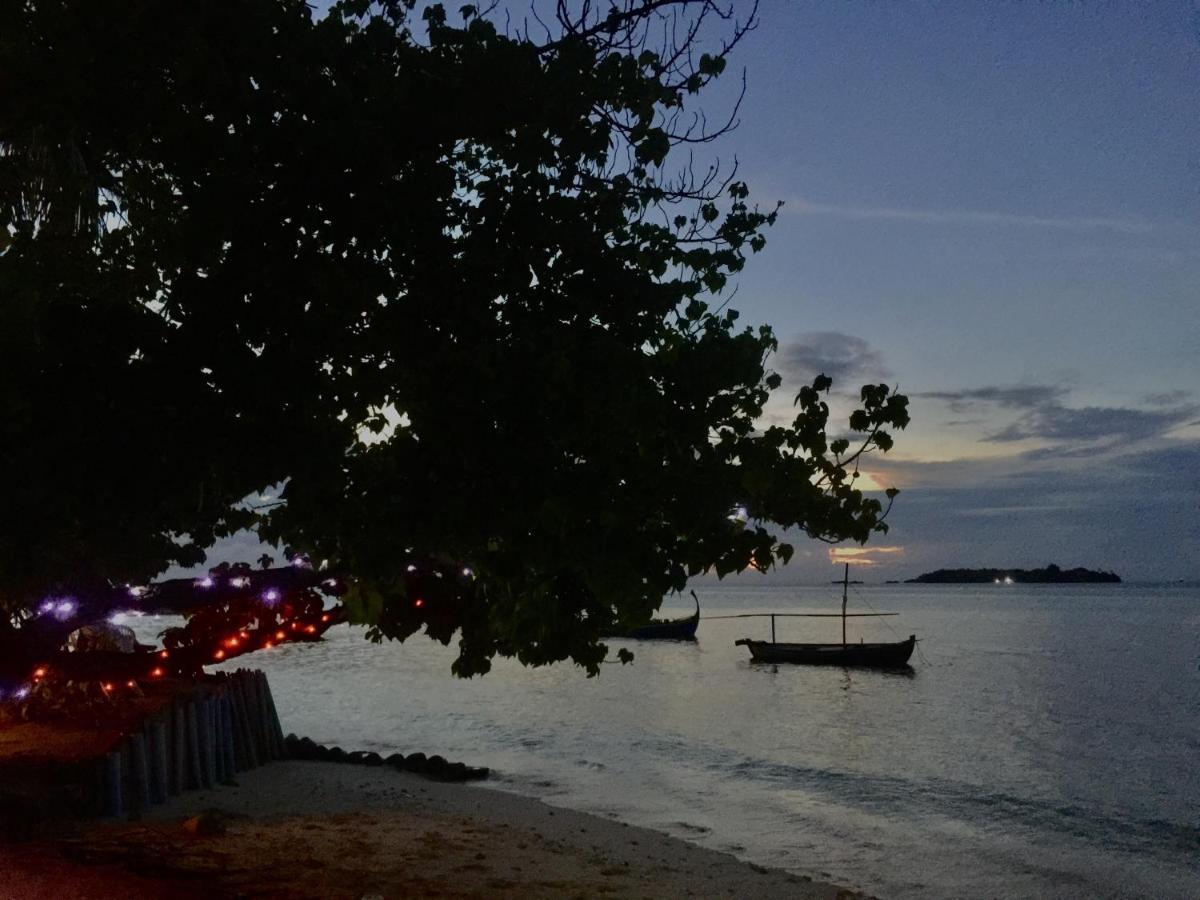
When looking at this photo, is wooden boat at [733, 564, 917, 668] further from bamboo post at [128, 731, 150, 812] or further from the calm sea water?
bamboo post at [128, 731, 150, 812]

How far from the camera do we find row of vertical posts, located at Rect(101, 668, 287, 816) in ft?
42.2

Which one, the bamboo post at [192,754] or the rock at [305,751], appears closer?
the bamboo post at [192,754]

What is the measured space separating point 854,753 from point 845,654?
25.0m

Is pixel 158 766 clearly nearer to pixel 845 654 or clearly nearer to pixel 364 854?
pixel 364 854

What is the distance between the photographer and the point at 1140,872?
65.0ft

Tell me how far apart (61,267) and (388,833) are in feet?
28.5

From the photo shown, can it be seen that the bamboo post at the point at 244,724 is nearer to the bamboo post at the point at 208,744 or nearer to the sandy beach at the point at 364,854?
the sandy beach at the point at 364,854

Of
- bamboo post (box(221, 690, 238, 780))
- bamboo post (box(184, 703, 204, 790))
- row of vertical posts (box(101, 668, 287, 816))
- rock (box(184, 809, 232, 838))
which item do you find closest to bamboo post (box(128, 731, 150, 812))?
row of vertical posts (box(101, 668, 287, 816))

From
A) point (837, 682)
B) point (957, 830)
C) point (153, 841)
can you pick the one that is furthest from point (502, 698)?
point (153, 841)

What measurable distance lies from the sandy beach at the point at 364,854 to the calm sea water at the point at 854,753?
4.05m

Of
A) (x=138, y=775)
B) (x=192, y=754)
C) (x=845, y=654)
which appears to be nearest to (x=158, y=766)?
(x=138, y=775)

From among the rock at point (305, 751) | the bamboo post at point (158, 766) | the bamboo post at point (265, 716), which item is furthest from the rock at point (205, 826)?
the rock at point (305, 751)

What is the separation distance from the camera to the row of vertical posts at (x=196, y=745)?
1287cm

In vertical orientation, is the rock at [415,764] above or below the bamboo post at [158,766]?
below
